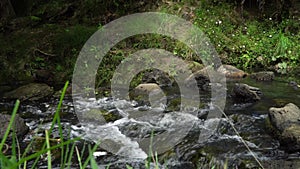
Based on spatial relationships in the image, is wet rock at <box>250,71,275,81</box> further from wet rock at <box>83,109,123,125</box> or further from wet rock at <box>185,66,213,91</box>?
wet rock at <box>83,109,123,125</box>

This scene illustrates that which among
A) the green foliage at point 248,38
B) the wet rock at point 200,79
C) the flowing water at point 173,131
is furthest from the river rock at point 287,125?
the green foliage at point 248,38

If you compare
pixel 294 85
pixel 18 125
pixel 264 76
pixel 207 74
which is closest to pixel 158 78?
pixel 207 74

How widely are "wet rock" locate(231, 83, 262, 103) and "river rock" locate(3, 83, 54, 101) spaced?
3.88 meters

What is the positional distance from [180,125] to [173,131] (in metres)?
0.27

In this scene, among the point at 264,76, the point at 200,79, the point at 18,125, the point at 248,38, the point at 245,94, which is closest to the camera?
the point at 18,125

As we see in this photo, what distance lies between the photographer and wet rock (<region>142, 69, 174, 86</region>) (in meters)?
7.73

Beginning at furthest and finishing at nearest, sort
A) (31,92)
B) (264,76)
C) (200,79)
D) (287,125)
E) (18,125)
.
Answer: (264,76), (200,79), (31,92), (18,125), (287,125)

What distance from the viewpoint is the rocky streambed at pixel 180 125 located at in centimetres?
413

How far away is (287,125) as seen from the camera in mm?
4441

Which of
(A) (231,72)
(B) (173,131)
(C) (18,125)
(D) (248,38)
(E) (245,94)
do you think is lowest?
(B) (173,131)

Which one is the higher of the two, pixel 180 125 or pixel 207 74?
pixel 207 74

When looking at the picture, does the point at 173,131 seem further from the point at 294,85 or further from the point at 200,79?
the point at 294,85

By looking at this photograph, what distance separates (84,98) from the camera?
23.4 ft

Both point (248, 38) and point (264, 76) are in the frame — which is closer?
point (264, 76)
